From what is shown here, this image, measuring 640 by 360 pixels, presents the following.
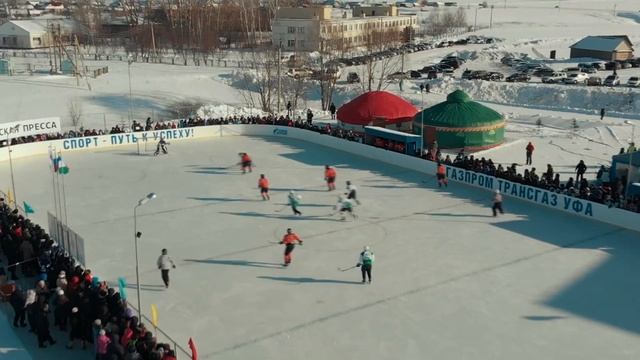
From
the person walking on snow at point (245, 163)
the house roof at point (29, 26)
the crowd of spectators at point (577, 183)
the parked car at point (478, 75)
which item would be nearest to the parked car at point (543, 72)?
the parked car at point (478, 75)

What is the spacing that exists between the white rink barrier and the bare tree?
1057 centimetres

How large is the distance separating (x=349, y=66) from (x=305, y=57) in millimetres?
6188

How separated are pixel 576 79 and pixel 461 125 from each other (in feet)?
84.8

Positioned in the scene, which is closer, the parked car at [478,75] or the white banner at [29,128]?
the white banner at [29,128]

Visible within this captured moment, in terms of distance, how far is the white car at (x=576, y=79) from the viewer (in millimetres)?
52737

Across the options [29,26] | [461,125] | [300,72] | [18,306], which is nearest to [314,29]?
[300,72]

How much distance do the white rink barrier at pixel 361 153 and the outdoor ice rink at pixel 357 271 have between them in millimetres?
427

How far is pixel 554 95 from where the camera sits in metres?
49.0

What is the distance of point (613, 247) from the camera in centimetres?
1872

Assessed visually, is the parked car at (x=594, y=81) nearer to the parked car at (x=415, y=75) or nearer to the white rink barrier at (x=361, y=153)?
the parked car at (x=415, y=75)

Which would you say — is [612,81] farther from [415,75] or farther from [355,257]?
[355,257]

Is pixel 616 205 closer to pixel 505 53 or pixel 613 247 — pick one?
pixel 613 247

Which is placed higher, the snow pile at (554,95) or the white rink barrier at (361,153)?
the snow pile at (554,95)

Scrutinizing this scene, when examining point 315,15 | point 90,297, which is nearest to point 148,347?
point 90,297
